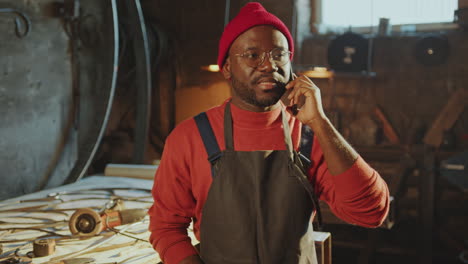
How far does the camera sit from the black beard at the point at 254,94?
149cm

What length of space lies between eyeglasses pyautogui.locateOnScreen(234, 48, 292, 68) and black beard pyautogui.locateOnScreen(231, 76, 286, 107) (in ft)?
0.18

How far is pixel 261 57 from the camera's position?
147 cm

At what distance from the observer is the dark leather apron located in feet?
4.80

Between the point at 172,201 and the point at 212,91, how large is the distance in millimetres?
5123

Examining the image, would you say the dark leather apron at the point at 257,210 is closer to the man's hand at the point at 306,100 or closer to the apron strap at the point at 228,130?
the apron strap at the point at 228,130

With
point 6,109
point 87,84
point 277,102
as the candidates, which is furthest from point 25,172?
point 277,102

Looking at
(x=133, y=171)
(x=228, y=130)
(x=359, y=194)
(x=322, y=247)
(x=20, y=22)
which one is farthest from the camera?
(x=20, y=22)

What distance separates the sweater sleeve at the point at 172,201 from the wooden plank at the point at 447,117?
18.8ft

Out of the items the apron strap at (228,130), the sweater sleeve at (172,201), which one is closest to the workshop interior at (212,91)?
the sweater sleeve at (172,201)

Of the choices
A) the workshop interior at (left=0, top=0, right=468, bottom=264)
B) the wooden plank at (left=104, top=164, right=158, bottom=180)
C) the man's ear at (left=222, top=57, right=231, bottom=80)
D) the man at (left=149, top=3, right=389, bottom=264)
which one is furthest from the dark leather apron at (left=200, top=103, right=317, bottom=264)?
the wooden plank at (left=104, top=164, right=158, bottom=180)

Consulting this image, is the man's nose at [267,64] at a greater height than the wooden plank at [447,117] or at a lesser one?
greater

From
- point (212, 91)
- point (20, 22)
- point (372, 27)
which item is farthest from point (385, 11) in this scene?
point (20, 22)

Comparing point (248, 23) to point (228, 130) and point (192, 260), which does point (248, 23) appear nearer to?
point (228, 130)

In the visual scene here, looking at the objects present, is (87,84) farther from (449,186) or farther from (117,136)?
(449,186)
